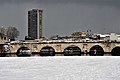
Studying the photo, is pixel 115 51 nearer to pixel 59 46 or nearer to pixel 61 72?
pixel 59 46

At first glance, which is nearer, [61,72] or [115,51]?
[61,72]

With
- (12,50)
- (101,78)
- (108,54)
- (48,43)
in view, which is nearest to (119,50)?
(108,54)

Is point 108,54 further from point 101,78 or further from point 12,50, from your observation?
point 101,78

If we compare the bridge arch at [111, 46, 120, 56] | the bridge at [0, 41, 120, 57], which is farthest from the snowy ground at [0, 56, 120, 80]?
the bridge arch at [111, 46, 120, 56]

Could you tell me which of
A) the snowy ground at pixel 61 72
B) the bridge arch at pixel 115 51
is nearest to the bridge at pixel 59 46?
the bridge arch at pixel 115 51

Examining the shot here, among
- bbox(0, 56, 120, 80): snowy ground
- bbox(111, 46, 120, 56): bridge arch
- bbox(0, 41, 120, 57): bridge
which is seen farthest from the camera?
bbox(111, 46, 120, 56): bridge arch

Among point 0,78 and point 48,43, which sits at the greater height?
point 48,43

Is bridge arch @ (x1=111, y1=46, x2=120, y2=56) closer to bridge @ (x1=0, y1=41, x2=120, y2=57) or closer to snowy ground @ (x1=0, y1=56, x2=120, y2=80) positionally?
bridge @ (x1=0, y1=41, x2=120, y2=57)

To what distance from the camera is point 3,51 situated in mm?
107438

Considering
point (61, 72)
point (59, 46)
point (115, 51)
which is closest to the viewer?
point (61, 72)

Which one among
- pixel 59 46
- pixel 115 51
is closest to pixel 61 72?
pixel 59 46

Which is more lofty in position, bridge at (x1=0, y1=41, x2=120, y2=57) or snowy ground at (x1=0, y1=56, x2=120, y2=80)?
bridge at (x1=0, y1=41, x2=120, y2=57)

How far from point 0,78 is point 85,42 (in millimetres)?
78552

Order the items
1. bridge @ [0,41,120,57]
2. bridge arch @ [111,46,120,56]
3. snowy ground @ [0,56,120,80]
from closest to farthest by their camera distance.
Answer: snowy ground @ [0,56,120,80]
bridge @ [0,41,120,57]
bridge arch @ [111,46,120,56]
